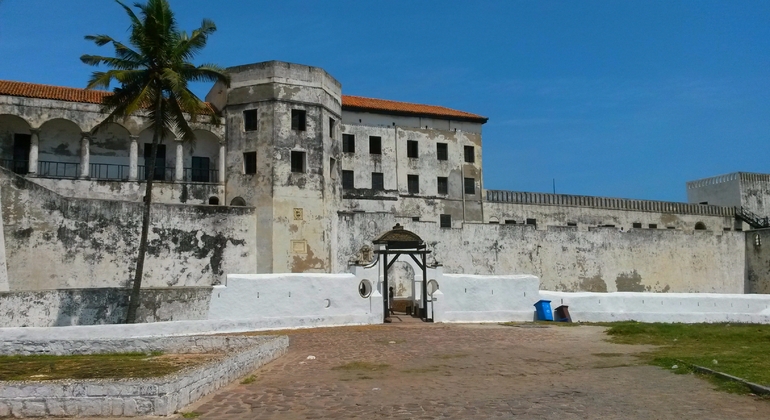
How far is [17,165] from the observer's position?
28.4 metres

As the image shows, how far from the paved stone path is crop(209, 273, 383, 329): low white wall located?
4339 mm

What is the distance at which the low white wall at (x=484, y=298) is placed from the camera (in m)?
22.3

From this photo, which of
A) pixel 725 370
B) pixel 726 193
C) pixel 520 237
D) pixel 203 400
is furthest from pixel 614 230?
pixel 203 400

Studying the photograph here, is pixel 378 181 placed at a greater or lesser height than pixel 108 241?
greater

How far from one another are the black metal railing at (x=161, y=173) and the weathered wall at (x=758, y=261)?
31100 mm

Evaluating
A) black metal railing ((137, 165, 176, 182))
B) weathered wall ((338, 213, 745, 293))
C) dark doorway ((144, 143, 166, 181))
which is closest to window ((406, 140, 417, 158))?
weathered wall ((338, 213, 745, 293))

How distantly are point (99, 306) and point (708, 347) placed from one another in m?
15.8

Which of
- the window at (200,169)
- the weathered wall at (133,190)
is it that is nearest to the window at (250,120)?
the weathered wall at (133,190)

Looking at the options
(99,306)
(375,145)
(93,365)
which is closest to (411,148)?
(375,145)

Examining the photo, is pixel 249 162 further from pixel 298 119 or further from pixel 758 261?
pixel 758 261

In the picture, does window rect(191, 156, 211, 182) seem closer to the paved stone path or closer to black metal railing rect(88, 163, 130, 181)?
black metal railing rect(88, 163, 130, 181)

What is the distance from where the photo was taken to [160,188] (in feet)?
94.7

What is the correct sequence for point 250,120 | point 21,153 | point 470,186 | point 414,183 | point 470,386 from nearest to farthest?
point 470,386 < point 21,153 < point 250,120 < point 414,183 < point 470,186

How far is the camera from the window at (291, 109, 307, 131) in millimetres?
28484
